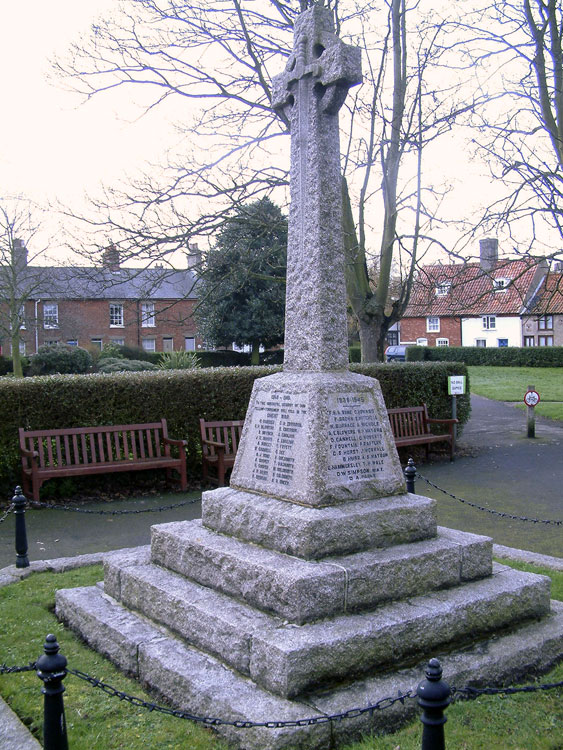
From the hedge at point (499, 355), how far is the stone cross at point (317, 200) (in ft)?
110

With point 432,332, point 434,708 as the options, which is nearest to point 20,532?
point 434,708

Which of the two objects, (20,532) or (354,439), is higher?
(354,439)

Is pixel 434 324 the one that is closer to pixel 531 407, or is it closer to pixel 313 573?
pixel 531 407

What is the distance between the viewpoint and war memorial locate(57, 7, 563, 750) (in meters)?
3.74

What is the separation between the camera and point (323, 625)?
3.95 m

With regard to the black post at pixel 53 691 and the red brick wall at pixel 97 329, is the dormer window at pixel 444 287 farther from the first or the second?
the red brick wall at pixel 97 329

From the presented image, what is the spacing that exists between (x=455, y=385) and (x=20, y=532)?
32.7ft

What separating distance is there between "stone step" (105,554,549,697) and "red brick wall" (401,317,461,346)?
164ft

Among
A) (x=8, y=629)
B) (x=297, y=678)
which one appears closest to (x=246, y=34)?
(x=8, y=629)

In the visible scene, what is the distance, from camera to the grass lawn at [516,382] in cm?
2592

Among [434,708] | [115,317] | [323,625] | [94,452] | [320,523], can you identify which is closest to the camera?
[434,708]

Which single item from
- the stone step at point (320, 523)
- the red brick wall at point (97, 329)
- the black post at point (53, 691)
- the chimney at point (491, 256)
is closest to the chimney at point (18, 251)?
the red brick wall at point (97, 329)

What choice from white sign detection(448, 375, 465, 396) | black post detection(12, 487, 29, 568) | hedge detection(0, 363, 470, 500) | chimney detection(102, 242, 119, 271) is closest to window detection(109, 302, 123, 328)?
chimney detection(102, 242, 119, 271)

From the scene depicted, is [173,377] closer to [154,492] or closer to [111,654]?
[154,492]
